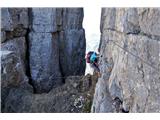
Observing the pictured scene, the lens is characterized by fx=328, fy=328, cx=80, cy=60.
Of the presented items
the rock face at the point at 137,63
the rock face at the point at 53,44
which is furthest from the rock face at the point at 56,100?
the rock face at the point at 137,63

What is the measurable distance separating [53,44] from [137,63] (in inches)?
737

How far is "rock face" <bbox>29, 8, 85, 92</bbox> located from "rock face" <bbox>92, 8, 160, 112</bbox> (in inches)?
564

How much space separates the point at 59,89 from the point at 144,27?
49.6 feet

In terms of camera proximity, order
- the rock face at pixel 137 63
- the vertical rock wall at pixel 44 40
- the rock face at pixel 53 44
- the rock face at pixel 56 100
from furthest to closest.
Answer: the rock face at pixel 53 44 < the vertical rock wall at pixel 44 40 < the rock face at pixel 56 100 < the rock face at pixel 137 63

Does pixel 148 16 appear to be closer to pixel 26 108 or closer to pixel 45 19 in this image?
pixel 26 108

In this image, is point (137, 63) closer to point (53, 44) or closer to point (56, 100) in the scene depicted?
point (56, 100)

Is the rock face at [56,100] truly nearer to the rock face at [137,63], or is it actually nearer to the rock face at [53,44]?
the rock face at [53,44]

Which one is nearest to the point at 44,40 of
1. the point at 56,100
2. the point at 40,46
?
the point at 40,46

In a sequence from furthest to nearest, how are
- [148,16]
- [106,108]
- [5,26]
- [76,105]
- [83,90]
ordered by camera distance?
[5,26] < [83,90] < [76,105] < [106,108] < [148,16]

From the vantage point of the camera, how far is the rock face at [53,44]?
81.9 ft

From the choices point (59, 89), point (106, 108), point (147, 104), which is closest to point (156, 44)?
point (147, 104)

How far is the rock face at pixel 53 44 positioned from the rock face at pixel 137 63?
564 inches

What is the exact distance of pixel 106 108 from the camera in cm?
1105

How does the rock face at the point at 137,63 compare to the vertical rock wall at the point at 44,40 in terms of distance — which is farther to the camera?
the vertical rock wall at the point at 44,40
